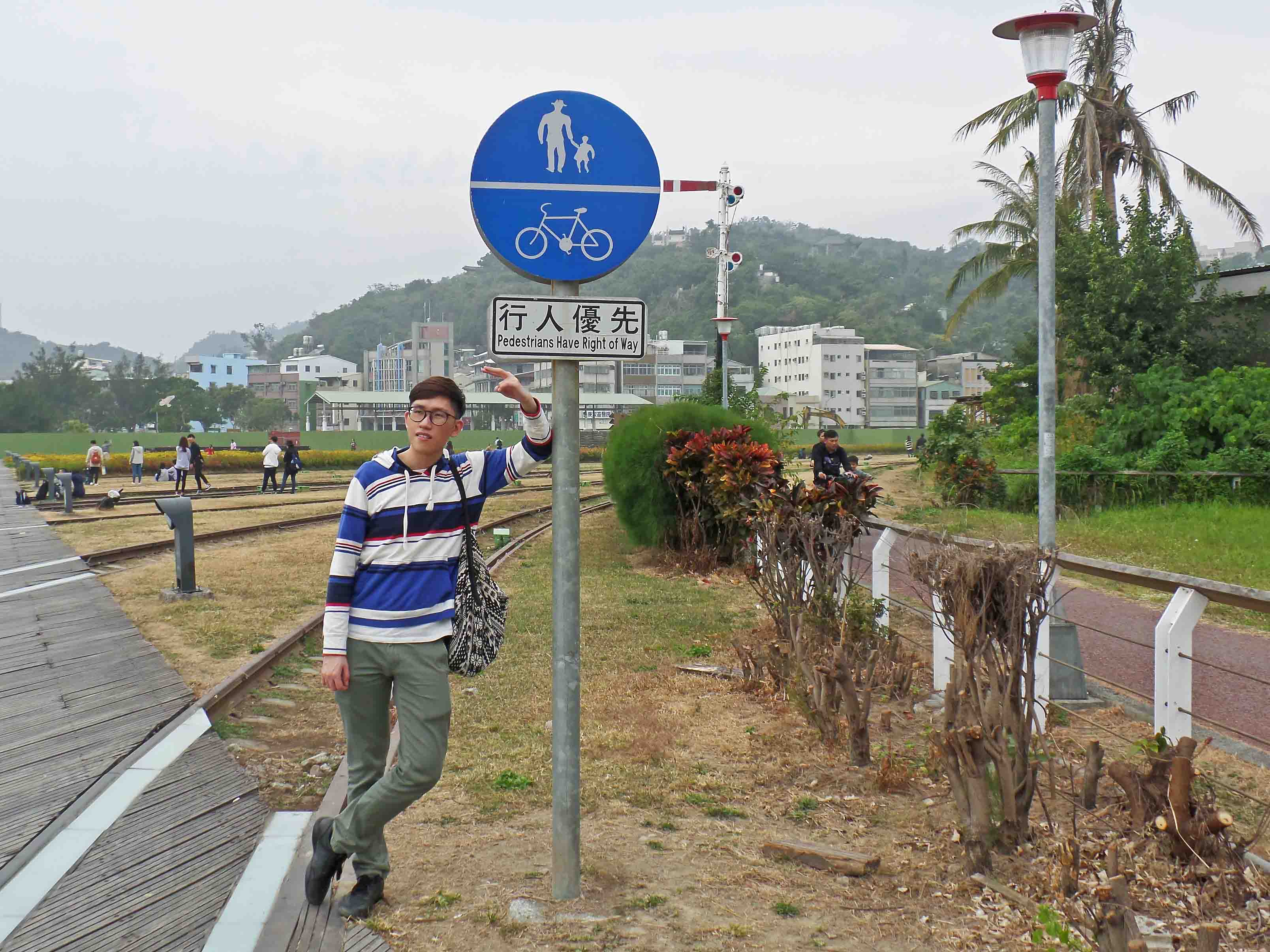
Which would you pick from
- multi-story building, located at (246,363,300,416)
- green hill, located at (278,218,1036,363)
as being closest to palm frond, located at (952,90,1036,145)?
green hill, located at (278,218,1036,363)

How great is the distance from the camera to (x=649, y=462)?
15461 mm

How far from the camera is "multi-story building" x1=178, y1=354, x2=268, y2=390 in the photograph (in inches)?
6329

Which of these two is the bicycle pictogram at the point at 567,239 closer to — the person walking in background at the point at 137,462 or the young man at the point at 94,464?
the young man at the point at 94,464

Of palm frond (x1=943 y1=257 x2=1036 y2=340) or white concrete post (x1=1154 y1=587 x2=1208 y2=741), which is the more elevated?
palm frond (x1=943 y1=257 x2=1036 y2=340)

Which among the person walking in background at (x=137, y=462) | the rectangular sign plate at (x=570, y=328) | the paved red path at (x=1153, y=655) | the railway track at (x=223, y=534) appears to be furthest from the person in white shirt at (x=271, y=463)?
the rectangular sign plate at (x=570, y=328)

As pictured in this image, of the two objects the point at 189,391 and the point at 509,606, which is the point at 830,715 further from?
the point at 189,391

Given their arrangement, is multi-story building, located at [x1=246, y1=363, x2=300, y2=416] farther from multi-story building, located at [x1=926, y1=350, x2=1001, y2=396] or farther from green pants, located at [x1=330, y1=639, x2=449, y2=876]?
green pants, located at [x1=330, y1=639, x2=449, y2=876]

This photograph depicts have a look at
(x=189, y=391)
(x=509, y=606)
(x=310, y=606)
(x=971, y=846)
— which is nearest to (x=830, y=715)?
(x=971, y=846)

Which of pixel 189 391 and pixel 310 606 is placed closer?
pixel 310 606

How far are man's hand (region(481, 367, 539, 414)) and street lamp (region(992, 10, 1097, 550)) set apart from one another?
14.8 feet

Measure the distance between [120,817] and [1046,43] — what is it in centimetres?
705

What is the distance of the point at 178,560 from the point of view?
11742mm

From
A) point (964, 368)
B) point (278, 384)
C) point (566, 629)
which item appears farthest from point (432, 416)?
point (278, 384)

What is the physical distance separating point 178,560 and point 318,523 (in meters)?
11.1
